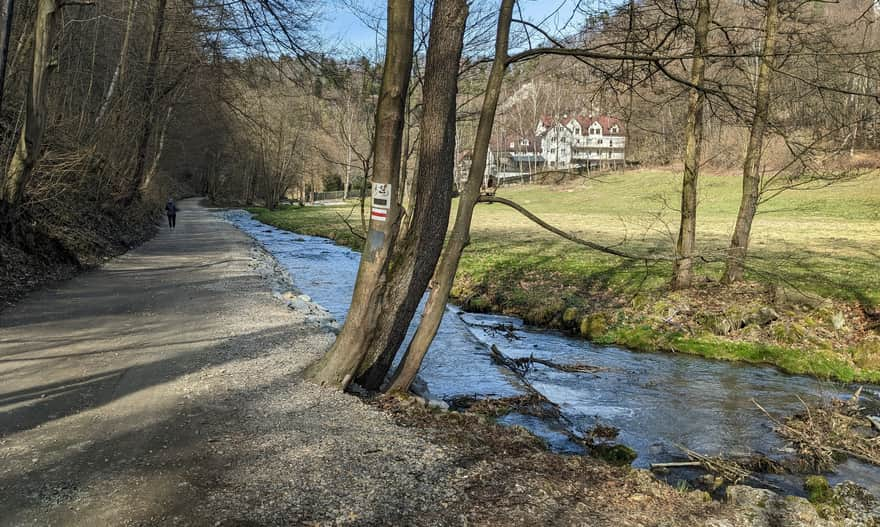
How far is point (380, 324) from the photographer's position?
7445mm

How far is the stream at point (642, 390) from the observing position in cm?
764

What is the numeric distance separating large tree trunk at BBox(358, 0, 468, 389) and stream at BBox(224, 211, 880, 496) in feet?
5.85

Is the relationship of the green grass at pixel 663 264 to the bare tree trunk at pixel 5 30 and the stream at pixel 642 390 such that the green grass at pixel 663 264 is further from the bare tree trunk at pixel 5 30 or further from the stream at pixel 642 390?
the bare tree trunk at pixel 5 30

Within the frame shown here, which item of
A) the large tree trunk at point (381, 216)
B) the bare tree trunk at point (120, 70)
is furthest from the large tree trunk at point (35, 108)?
the large tree trunk at point (381, 216)

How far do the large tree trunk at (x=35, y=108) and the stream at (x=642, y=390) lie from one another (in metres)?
7.04

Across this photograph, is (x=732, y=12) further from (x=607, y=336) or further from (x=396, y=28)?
(x=396, y=28)

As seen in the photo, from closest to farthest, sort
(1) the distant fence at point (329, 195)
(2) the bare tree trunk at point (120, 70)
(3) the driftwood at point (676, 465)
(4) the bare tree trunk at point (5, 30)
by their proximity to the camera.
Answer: (3) the driftwood at point (676, 465)
(4) the bare tree trunk at point (5, 30)
(2) the bare tree trunk at point (120, 70)
(1) the distant fence at point (329, 195)

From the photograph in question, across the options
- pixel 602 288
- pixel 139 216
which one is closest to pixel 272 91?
pixel 602 288

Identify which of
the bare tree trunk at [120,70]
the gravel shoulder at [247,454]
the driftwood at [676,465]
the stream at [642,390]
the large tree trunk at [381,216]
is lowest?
the stream at [642,390]

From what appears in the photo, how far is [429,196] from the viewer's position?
739 cm

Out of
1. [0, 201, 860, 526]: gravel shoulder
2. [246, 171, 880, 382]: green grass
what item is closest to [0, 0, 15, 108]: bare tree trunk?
[0, 201, 860, 526]: gravel shoulder

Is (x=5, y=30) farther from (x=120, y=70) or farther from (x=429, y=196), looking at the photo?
(x=120, y=70)

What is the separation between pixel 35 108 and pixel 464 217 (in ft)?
32.9

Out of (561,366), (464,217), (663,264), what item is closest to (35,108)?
(464,217)
